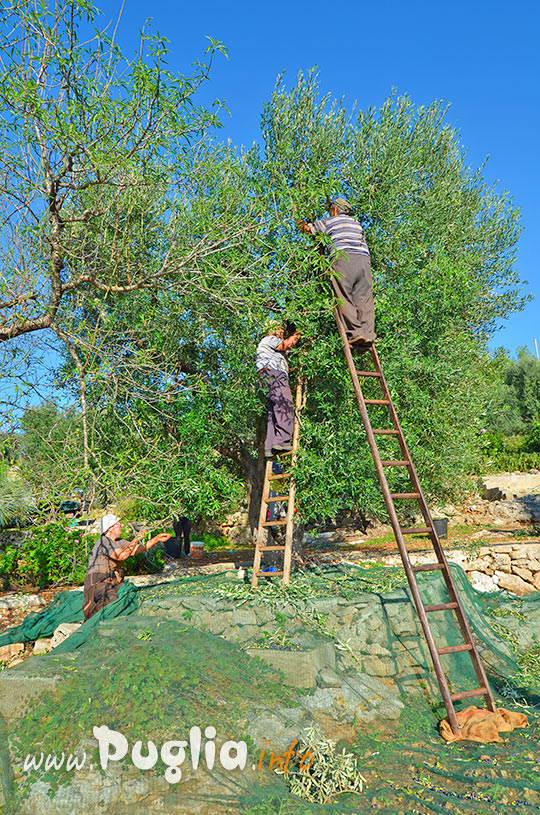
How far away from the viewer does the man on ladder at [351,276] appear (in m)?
6.60

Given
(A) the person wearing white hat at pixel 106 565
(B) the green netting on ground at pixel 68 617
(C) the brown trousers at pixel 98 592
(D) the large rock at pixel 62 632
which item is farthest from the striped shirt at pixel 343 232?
(D) the large rock at pixel 62 632

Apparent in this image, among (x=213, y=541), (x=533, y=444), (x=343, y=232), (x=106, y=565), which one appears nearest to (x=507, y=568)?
(x=343, y=232)

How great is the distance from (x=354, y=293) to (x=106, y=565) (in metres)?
4.66

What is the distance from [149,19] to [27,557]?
32.3ft

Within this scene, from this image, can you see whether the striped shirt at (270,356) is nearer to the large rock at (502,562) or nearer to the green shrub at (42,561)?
the green shrub at (42,561)

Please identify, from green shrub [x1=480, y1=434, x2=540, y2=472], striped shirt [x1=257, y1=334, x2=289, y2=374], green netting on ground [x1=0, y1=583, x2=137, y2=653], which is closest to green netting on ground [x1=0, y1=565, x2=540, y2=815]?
green netting on ground [x1=0, y1=583, x2=137, y2=653]

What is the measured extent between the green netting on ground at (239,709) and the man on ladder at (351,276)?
3.10m

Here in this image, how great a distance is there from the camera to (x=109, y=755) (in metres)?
3.46

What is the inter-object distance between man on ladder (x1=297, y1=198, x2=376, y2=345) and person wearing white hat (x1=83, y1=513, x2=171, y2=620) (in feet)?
11.5

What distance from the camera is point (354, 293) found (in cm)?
667

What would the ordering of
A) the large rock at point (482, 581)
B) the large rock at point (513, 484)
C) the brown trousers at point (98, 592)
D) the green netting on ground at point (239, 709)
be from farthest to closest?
the large rock at point (513, 484) < the large rock at point (482, 581) < the brown trousers at point (98, 592) < the green netting on ground at point (239, 709)

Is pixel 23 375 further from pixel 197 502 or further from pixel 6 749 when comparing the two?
pixel 6 749

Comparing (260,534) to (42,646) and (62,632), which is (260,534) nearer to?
(62,632)

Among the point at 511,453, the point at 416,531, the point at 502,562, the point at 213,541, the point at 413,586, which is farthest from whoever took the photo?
the point at 511,453
